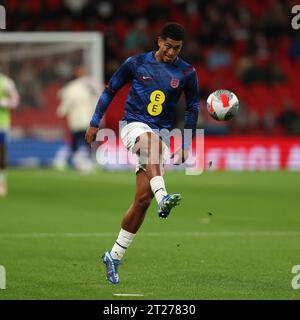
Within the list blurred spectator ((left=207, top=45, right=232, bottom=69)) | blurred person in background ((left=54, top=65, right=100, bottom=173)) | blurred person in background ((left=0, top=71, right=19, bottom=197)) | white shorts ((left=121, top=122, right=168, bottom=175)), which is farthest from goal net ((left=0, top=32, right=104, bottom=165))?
white shorts ((left=121, top=122, right=168, bottom=175))

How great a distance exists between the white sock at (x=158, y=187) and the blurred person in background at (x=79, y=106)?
52.3ft

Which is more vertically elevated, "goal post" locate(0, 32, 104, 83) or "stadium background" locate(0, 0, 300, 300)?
"goal post" locate(0, 32, 104, 83)

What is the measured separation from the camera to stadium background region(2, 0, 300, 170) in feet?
86.8

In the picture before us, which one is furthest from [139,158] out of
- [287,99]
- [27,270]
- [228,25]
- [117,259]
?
[228,25]

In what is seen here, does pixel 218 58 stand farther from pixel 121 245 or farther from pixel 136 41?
pixel 121 245

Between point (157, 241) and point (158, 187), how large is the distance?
151 inches

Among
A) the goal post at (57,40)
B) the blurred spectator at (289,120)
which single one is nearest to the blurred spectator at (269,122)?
the blurred spectator at (289,120)

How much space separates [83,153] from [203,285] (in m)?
16.0

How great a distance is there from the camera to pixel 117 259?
9602 mm

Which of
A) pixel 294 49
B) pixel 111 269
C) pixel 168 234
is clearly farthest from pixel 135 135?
pixel 294 49

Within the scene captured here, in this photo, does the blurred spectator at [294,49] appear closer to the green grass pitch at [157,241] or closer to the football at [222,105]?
the green grass pitch at [157,241]

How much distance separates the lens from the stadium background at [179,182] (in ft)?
32.4

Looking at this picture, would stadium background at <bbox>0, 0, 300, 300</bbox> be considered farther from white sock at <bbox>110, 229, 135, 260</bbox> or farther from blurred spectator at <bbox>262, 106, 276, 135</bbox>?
white sock at <bbox>110, 229, 135, 260</bbox>

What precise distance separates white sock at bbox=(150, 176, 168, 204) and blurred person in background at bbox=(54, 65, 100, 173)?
52.3 feet
